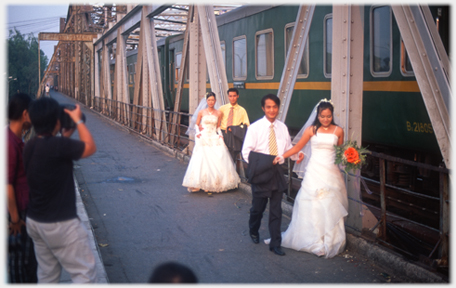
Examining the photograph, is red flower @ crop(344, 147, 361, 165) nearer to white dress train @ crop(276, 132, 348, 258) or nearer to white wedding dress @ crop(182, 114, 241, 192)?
white dress train @ crop(276, 132, 348, 258)

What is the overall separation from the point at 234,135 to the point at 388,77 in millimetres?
2783

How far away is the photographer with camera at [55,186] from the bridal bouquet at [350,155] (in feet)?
9.21

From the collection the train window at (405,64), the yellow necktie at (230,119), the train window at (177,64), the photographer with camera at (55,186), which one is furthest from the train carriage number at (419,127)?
the train window at (177,64)

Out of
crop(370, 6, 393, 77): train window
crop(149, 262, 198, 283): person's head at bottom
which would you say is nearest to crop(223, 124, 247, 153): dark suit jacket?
crop(370, 6, 393, 77): train window

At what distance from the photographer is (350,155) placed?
16.8ft

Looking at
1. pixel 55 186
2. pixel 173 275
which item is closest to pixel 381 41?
pixel 55 186

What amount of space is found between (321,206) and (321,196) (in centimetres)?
11

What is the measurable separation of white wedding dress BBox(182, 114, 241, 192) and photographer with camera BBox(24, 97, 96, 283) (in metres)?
4.99

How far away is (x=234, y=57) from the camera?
14.1 meters

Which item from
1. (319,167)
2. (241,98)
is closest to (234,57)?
(241,98)

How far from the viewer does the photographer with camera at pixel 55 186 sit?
326 cm

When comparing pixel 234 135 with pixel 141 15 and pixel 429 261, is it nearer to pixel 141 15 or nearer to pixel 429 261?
pixel 429 261

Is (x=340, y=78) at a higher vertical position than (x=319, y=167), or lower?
higher

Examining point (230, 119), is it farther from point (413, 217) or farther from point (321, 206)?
point (321, 206)
